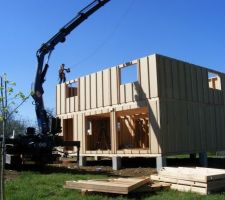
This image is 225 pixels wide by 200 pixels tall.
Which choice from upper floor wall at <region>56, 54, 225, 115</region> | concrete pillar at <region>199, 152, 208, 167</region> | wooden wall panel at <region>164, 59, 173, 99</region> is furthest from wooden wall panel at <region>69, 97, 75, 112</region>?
concrete pillar at <region>199, 152, 208, 167</region>

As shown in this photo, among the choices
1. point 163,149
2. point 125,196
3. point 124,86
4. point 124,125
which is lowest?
point 125,196

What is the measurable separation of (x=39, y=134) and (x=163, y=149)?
18.3 ft

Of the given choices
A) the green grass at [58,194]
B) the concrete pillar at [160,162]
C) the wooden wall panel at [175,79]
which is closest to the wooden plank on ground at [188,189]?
the green grass at [58,194]

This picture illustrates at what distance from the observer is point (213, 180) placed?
32.1 ft

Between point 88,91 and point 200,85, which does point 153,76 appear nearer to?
point 200,85

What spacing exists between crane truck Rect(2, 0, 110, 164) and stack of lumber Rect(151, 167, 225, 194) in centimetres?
669

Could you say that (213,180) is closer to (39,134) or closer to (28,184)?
(28,184)

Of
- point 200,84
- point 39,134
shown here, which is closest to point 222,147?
point 200,84

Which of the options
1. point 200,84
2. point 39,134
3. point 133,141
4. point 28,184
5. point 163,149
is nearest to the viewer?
point 28,184

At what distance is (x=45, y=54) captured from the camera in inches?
703

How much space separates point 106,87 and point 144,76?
2.71 metres

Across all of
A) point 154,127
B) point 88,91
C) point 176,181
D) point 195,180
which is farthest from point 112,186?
point 88,91

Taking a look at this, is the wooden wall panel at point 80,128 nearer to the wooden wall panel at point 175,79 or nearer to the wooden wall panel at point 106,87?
the wooden wall panel at point 106,87

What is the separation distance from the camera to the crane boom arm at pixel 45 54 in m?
17.2
